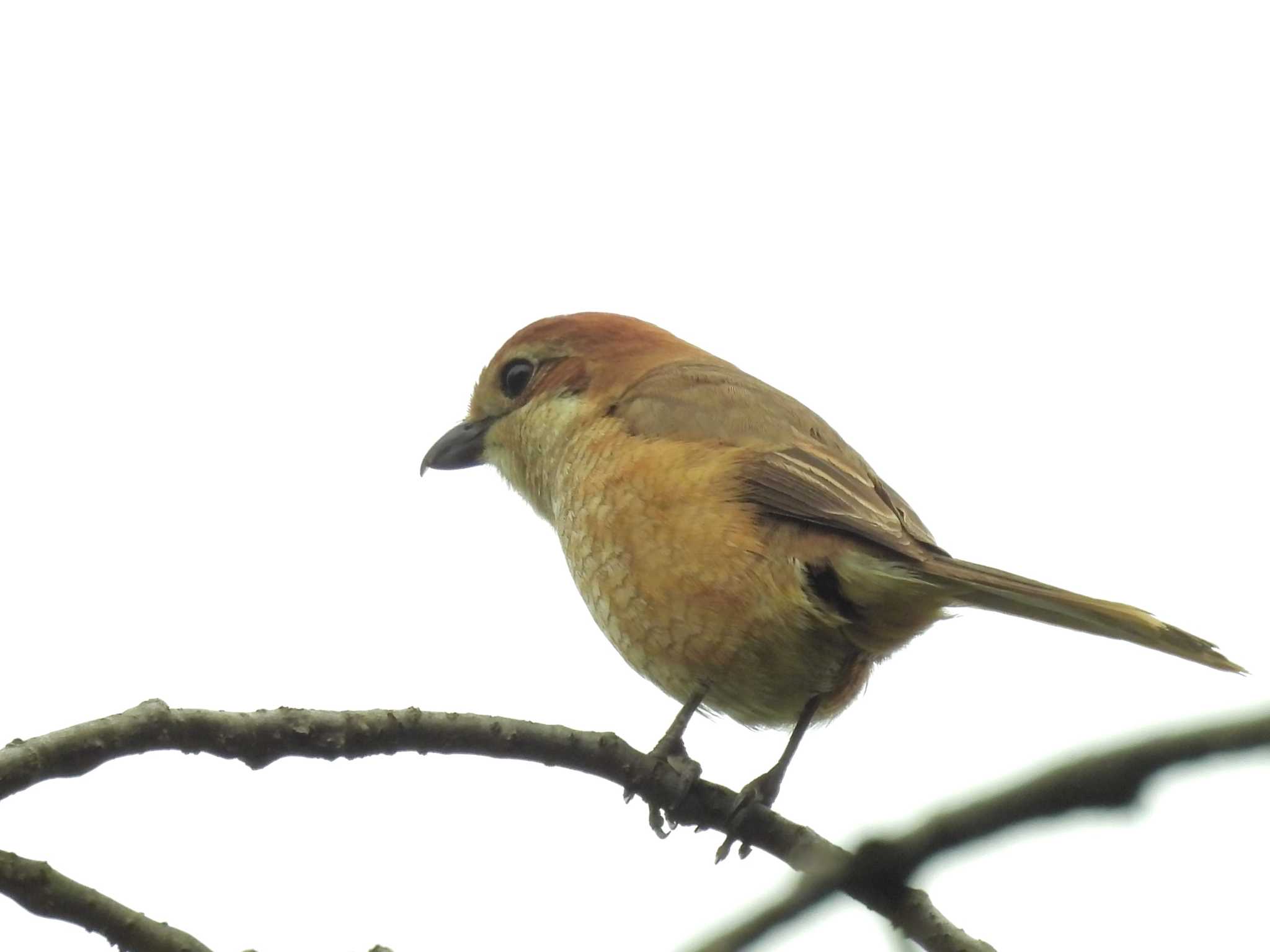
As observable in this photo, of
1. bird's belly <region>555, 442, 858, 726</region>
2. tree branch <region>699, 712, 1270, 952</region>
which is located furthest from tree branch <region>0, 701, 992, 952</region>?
tree branch <region>699, 712, 1270, 952</region>

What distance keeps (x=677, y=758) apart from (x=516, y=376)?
7.46 ft

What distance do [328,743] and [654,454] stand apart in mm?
2042

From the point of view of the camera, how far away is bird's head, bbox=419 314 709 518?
207 inches

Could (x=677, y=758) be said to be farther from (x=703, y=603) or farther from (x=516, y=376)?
(x=516, y=376)

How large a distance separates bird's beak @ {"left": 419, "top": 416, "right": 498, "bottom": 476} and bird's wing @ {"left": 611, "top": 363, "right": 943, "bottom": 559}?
88 cm

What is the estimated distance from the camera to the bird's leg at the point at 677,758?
12.0 feet

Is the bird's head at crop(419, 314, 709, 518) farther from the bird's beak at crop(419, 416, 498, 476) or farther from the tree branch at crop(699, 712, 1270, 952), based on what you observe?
the tree branch at crop(699, 712, 1270, 952)

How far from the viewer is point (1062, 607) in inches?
121

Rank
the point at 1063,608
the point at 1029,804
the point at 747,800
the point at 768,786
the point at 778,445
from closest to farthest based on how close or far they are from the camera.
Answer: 1. the point at 1029,804
2. the point at 1063,608
3. the point at 747,800
4. the point at 768,786
5. the point at 778,445

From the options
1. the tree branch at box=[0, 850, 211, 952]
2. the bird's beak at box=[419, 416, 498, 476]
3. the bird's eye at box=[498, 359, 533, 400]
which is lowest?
the tree branch at box=[0, 850, 211, 952]

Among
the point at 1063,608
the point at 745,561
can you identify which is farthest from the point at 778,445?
the point at 1063,608

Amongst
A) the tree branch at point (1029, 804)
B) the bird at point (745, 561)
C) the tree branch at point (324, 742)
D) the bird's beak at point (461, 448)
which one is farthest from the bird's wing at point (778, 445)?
the tree branch at point (1029, 804)

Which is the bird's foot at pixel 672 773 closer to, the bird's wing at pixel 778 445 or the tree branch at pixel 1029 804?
the bird's wing at pixel 778 445

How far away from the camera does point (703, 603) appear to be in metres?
4.00
